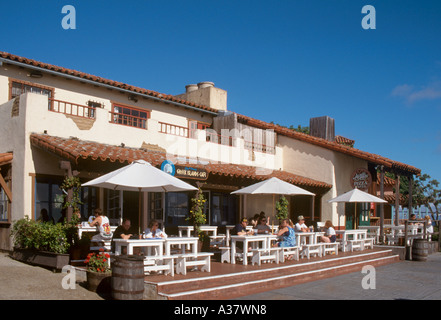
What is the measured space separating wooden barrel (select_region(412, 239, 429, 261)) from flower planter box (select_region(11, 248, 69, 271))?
1099 centimetres

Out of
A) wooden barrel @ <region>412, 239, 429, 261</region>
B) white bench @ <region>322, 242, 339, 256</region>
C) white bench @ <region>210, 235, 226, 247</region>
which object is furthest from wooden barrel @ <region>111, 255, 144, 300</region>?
wooden barrel @ <region>412, 239, 429, 261</region>

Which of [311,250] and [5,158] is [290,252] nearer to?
[311,250]

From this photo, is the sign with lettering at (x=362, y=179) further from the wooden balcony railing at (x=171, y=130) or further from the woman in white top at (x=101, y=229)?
the woman in white top at (x=101, y=229)

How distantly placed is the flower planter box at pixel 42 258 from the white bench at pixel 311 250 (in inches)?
240

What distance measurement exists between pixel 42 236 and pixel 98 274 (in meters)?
2.71

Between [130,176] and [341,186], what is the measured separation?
1350 centimetres

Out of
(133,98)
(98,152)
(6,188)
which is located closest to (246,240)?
(98,152)

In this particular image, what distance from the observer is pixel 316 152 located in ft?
A: 66.8

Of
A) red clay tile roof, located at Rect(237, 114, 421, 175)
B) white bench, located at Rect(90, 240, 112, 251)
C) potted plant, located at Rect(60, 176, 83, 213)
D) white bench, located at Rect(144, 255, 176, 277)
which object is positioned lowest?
white bench, located at Rect(144, 255, 176, 277)

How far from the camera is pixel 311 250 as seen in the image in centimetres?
1255

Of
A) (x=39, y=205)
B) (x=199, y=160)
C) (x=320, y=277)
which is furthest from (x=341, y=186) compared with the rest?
(x=39, y=205)

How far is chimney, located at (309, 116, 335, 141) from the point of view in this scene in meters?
24.5

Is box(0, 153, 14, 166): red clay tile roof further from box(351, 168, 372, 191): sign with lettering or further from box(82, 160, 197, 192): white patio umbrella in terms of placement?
box(351, 168, 372, 191): sign with lettering
